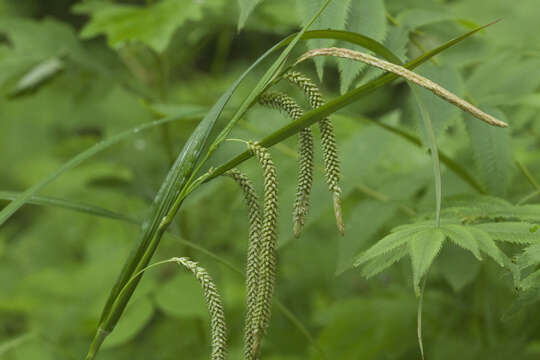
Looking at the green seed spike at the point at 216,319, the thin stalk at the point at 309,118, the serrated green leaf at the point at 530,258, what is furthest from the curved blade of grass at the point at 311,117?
the serrated green leaf at the point at 530,258

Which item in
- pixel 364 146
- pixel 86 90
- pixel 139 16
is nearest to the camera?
pixel 364 146

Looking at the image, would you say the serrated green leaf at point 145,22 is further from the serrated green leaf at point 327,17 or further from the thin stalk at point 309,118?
the thin stalk at point 309,118

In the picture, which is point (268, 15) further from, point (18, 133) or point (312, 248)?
point (18, 133)

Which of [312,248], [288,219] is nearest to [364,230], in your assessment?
[288,219]

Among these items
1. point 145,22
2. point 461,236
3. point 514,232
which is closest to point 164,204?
point 461,236

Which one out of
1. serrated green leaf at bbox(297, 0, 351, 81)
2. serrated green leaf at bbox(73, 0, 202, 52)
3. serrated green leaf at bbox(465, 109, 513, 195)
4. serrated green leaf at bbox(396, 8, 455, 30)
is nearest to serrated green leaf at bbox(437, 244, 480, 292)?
serrated green leaf at bbox(465, 109, 513, 195)

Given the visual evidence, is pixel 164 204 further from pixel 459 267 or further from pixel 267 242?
pixel 459 267

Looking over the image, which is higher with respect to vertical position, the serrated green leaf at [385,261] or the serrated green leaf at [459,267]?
the serrated green leaf at [385,261]
